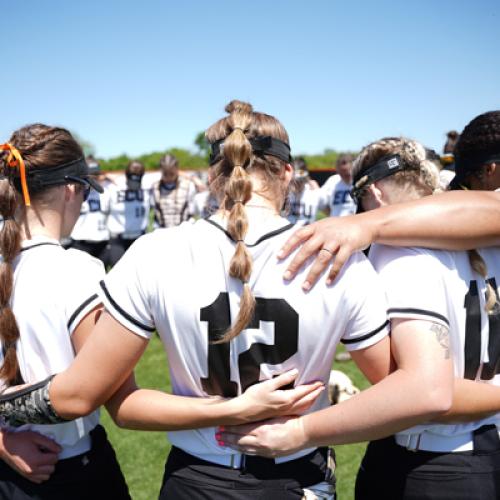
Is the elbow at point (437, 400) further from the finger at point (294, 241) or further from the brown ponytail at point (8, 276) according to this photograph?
the brown ponytail at point (8, 276)

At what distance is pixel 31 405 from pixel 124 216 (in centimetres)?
852

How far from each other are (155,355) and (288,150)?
18.7ft

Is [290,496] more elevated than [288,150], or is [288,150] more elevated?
[288,150]

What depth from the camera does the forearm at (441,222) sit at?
60.2 inches

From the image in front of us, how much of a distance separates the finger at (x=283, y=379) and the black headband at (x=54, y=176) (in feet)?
3.50

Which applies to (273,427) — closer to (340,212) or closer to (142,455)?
(142,455)

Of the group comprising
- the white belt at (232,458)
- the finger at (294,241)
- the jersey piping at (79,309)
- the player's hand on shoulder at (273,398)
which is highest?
the finger at (294,241)

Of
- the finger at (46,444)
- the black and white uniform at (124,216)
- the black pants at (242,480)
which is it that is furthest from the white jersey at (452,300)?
the black and white uniform at (124,216)

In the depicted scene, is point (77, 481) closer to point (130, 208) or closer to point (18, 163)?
point (18, 163)

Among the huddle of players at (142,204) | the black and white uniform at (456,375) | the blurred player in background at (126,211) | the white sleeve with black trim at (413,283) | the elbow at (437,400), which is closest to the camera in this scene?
the elbow at (437,400)

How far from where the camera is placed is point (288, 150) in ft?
5.23

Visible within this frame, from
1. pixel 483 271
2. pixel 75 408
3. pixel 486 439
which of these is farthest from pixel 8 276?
pixel 486 439

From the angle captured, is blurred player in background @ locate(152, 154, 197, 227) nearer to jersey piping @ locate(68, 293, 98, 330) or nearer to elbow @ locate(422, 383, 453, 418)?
jersey piping @ locate(68, 293, 98, 330)

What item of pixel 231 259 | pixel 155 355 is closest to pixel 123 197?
pixel 155 355
